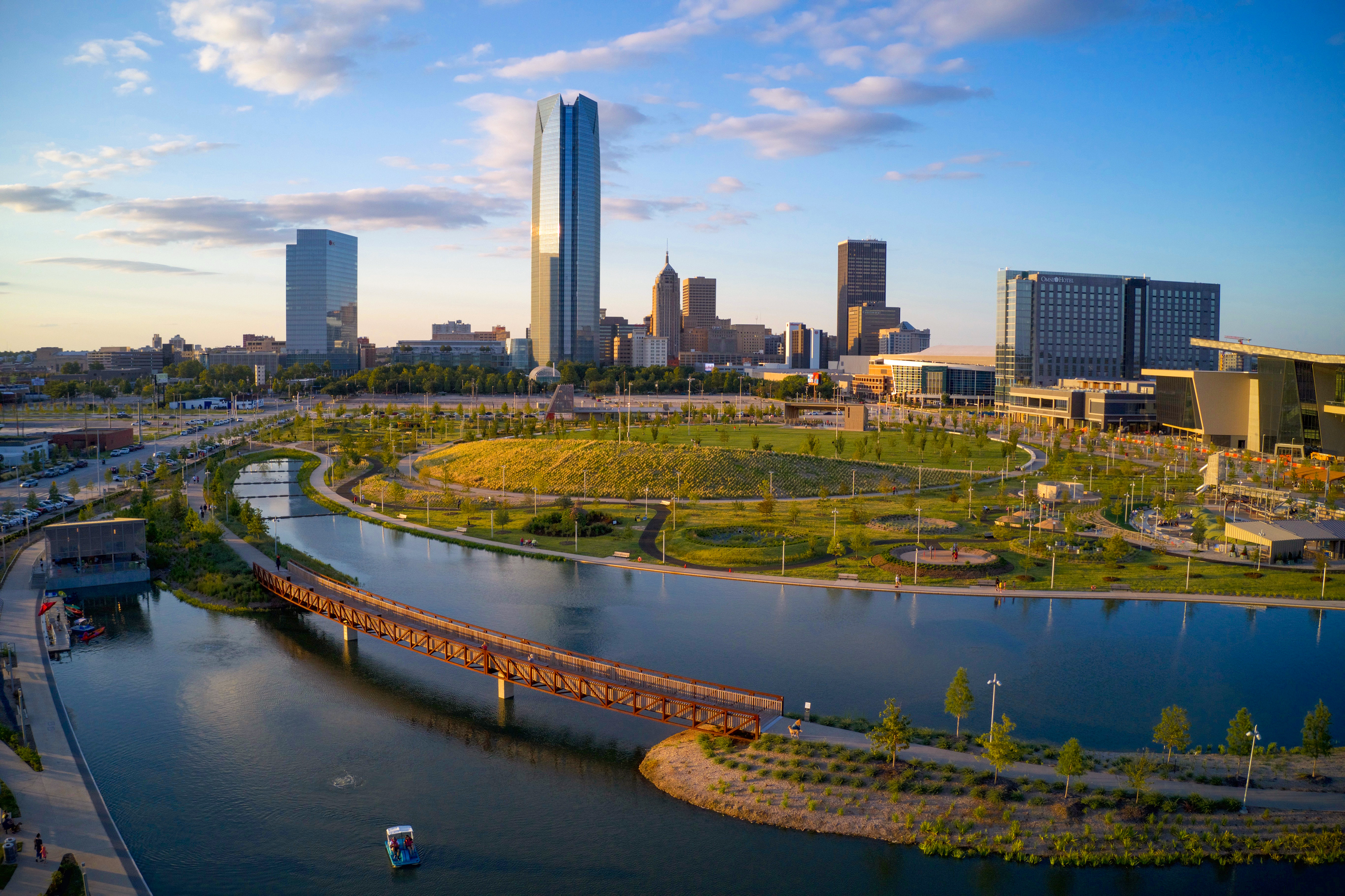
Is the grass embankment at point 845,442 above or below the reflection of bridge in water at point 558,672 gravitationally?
above

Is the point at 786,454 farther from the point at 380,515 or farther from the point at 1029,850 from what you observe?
the point at 1029,850

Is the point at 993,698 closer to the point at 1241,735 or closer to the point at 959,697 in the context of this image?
the point at 959,697

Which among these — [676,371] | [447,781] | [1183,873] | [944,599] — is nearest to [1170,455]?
[944,599]

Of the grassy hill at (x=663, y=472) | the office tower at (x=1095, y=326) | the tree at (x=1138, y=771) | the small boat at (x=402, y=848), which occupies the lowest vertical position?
the small boat at (x=402, y=848)

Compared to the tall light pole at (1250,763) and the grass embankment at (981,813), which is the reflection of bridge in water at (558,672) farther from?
the tall light pole at (1250,763)

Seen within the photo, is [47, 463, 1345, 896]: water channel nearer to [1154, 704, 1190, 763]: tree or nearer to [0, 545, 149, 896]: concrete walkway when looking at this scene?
[0, 545, 149, 896]: concrete walkway

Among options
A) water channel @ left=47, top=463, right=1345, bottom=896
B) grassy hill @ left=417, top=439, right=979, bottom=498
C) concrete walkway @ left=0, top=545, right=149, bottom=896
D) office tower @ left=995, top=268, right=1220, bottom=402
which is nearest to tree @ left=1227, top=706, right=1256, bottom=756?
water channel @ left=47, top=463, right=1345, bottom=896

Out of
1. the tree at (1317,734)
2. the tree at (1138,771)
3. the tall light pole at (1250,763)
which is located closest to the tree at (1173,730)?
the tree at (1138,771)
